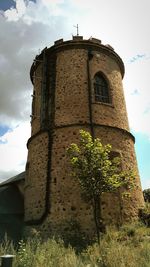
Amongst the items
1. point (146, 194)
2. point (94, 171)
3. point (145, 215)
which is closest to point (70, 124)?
point (94, 171)

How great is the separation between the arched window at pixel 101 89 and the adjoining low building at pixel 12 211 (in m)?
7.11

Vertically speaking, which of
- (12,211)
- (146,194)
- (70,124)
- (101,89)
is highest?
(101,89)

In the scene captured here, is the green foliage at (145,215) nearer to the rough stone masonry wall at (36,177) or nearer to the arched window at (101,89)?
the rough stone masonry wall at (36,177)

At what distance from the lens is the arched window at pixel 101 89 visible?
1450 centimetres

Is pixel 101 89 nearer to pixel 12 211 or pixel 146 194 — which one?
pixel 12 211

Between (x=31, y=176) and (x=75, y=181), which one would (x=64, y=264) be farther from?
(x=31, y=176)

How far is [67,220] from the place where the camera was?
1123cm

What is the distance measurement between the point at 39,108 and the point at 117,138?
4783 mm

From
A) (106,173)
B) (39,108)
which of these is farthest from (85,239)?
(39,108)

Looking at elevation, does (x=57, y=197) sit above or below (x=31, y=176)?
below

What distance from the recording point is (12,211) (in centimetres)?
1445

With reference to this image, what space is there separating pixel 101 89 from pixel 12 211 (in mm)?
8206

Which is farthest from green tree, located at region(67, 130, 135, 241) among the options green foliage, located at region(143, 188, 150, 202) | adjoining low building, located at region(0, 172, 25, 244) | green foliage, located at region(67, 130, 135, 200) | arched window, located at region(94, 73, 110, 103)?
green foliage, located at region(143, 188, 150, 202)

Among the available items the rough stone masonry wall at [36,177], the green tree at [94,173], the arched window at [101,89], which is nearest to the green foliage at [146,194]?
the arched window at [101,89]
